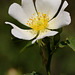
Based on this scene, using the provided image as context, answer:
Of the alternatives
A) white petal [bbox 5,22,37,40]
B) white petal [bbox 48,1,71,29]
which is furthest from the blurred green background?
white petal [bbox 48,1,71,29]

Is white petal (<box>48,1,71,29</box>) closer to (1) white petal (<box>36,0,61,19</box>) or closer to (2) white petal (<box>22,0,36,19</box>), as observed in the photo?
(1) white petal (<box>36,0,61,19</box>)

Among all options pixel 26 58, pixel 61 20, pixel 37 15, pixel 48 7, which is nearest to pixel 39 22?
pixel 37 15

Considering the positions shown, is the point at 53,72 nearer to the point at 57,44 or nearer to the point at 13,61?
the point at 13,61

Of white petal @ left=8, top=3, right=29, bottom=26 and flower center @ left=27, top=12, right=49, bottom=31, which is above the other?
white petal @ left=8, top=3, right=29, bottom=26

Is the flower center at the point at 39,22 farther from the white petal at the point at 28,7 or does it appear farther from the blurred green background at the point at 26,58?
the blurred green background at the point at 26,58

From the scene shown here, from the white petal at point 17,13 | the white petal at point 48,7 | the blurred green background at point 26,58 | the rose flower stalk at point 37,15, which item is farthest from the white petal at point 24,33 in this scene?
the blurred green background at point 26,58
